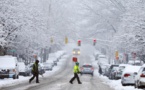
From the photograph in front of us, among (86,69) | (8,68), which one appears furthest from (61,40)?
(8,68)

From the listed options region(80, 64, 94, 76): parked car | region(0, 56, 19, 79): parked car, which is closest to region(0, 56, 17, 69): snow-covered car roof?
region(0, 56, 19, 79): parked car

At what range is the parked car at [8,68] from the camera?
39.5 metres

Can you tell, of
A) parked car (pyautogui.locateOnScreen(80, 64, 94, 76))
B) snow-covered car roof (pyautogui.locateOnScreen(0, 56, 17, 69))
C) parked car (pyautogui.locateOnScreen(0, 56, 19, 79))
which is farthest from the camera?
parked car (pyautogui.locateOnScreen(80, 64, 94, 76))

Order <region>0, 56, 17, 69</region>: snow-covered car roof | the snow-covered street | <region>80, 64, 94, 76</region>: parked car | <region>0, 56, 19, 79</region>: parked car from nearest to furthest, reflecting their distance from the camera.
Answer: the snow-covered street
<region>0, 56, 19, 79</region>: parked car
<region>0, 56, 17, 69</region>: snow-covered car roof
<region>80, 64, 94, 76</region>: parked car

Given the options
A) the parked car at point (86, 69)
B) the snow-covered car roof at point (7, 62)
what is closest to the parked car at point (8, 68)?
the snow-covered car roof at point (7, 62)

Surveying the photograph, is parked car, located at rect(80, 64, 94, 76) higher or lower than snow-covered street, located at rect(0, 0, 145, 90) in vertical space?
lower

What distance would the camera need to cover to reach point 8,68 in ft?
131

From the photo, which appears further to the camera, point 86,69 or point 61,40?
point 61,40

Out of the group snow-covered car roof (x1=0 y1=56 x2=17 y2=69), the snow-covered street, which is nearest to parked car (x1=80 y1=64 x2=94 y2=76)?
the snow-covered street

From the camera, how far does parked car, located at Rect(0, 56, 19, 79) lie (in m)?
39.5

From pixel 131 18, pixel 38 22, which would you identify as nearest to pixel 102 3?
pixel 38 22

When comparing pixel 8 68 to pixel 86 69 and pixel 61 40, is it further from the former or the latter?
pixel 61 40

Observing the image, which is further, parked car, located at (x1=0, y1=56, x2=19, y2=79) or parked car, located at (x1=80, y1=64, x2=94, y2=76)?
parked car, located at (x1=80, y1=64, x2=94, y2=76)

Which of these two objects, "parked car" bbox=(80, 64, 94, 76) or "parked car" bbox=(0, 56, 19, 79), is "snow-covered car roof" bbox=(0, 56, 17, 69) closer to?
"parked car" bbox=(0, 56, 19, 79)
